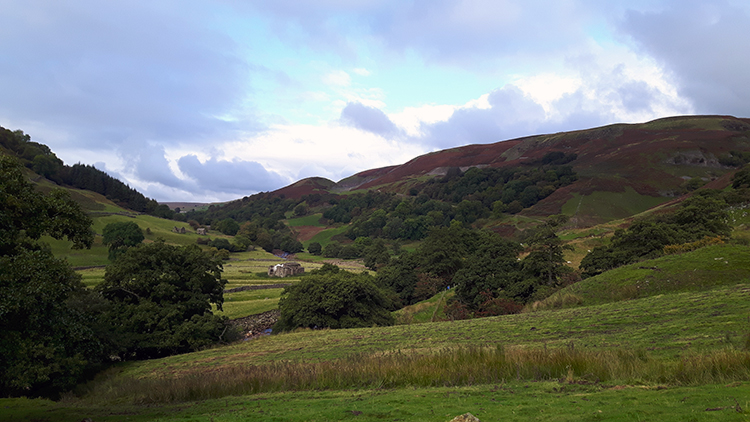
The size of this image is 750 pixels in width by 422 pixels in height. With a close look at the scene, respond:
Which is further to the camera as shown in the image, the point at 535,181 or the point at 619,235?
the point at 535,181

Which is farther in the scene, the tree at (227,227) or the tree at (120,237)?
the tree at (227,227)

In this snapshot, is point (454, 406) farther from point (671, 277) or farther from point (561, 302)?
point (561, 302)

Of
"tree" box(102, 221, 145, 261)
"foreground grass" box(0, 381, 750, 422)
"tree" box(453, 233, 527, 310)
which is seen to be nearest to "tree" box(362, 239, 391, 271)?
"tree" box(102, 221, 145, 261)

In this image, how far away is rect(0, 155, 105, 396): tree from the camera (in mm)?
12234

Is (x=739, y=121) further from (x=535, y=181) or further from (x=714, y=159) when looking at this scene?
(x=535, y=181)

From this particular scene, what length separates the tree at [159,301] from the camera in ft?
79.4

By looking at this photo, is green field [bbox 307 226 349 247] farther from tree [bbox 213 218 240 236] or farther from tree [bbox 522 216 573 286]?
tree [bbox 522 216 573 286]

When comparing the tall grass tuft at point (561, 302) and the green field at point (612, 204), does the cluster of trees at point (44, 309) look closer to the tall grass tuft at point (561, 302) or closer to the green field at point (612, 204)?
the tall grass tuft at point (561, 302)

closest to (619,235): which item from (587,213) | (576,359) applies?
(576,359)

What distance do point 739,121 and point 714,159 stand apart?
4811 centimetres

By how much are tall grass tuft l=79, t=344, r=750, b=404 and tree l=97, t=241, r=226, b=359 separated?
11503mm

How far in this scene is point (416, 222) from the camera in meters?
146

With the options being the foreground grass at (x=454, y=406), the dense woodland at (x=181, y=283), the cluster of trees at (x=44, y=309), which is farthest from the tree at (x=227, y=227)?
the foreground grass at (x=454, y=406)

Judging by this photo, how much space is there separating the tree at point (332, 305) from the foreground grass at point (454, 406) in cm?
2264
